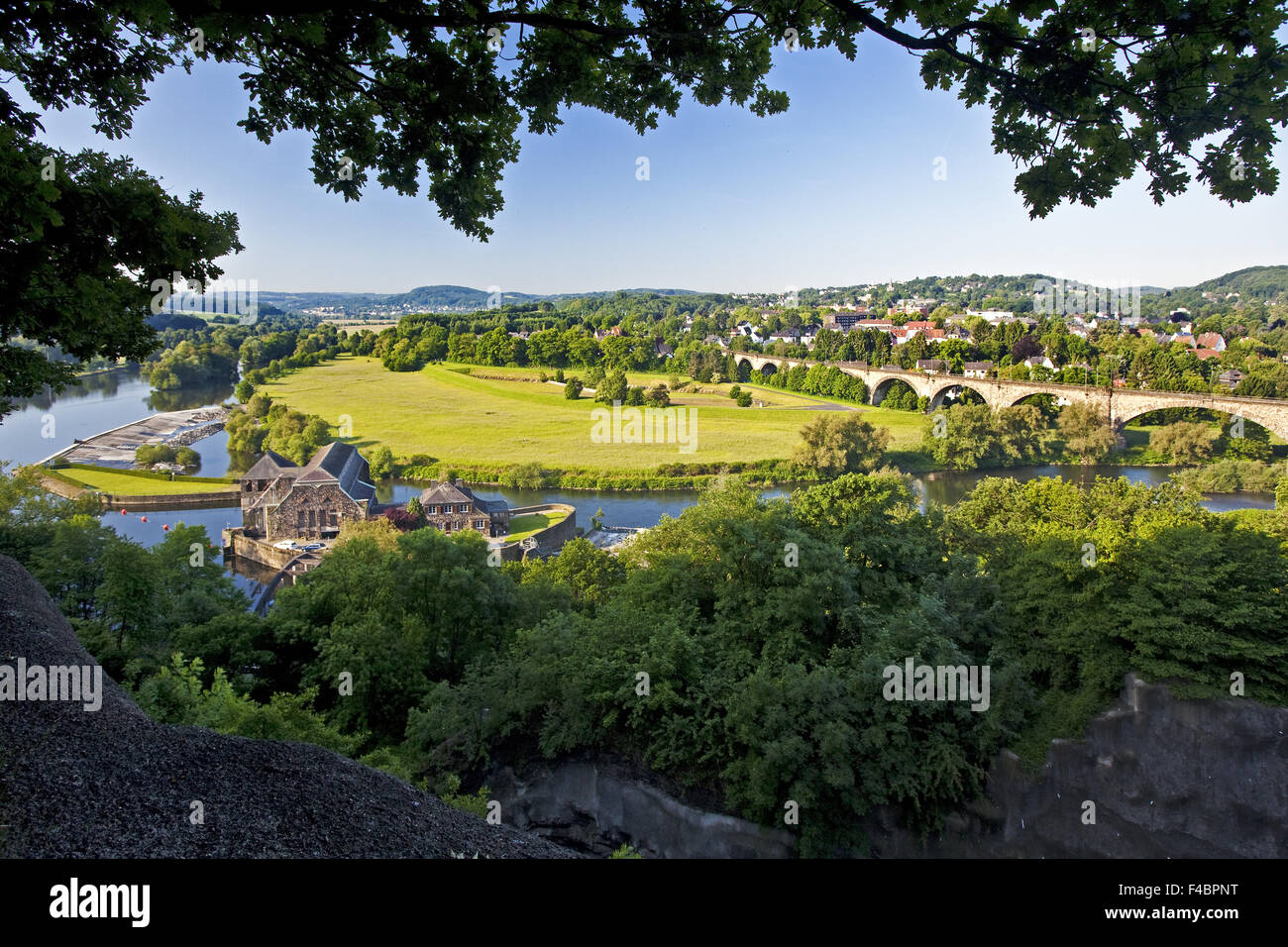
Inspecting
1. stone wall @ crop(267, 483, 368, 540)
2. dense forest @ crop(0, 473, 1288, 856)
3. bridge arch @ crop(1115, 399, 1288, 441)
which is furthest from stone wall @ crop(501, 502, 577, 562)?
bridge arch @ crop(1115, 399, 1288, 441)

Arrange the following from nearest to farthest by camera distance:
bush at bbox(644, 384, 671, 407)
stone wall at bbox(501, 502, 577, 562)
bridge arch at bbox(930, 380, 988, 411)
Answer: stone wall at bbox(501, 502, 577, 562), bridge arch at bbox(930, 380, 988, 411), bush at bbox(644, 384, 671, 407)

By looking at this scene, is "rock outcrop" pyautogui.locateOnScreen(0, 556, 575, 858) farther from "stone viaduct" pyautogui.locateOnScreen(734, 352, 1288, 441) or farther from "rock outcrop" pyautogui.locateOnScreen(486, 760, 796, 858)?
Result: "stone viaduct" pyautogui.locateOnScreen(734, 352, 1288, 441)

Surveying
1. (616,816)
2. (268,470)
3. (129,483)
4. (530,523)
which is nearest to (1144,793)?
(616,816)

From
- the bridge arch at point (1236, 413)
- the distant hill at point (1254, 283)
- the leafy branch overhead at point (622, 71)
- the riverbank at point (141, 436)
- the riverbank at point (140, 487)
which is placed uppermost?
the distant hill at point (1254, 283)

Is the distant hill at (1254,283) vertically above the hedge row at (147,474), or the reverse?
the distant hill at (1254,283)

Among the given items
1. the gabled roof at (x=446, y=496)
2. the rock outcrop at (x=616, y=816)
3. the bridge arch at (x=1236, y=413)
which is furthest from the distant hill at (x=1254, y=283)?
the rock outcrop at (x=616, y=816)

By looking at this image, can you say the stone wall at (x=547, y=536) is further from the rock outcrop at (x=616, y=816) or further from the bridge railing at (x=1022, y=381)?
the bridge railing at (x=1022, y=381)
